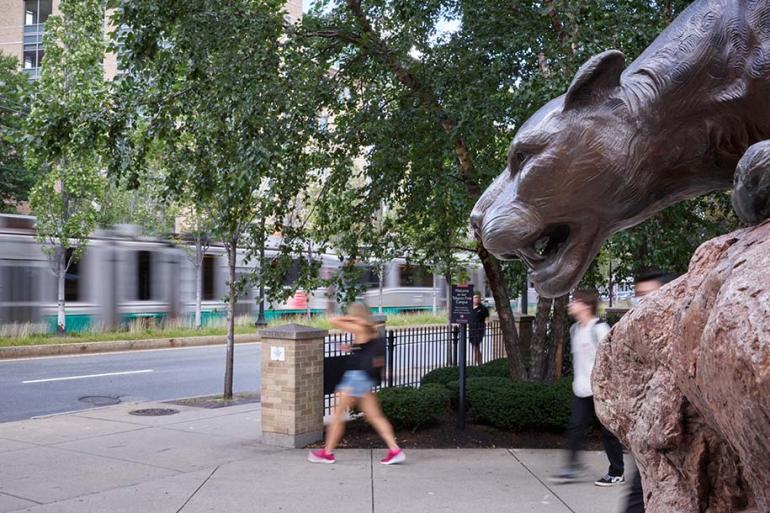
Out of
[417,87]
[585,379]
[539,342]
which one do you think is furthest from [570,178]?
[539,342]

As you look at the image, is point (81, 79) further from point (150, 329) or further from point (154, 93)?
point (154, 93)

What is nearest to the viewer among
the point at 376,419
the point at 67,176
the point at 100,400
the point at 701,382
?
the point at 701,382

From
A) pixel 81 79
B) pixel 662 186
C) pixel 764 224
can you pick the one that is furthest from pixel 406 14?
Result: pixel 81 79

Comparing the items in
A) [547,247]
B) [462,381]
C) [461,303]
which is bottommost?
[462,381]

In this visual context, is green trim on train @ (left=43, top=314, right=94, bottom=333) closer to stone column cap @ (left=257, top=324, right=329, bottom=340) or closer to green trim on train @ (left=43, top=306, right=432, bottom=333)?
green trim on train @ (left=43, top=306, right=432, bottom=333)

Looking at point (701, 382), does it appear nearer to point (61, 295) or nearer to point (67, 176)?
point (67, 176)

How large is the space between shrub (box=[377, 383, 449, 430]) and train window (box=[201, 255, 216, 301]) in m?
17.2

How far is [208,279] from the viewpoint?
26.4 m

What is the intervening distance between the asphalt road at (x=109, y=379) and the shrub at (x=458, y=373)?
4.40m

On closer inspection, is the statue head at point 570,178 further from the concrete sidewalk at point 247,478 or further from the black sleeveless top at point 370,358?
the black sleeveless top at point 370,358

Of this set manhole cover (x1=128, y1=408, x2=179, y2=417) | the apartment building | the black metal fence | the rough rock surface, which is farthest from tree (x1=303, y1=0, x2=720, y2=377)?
the apartment building

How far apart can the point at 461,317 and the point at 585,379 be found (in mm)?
2769

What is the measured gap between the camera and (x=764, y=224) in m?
2.25

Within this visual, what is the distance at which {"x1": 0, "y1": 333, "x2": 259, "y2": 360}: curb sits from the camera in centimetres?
1875
